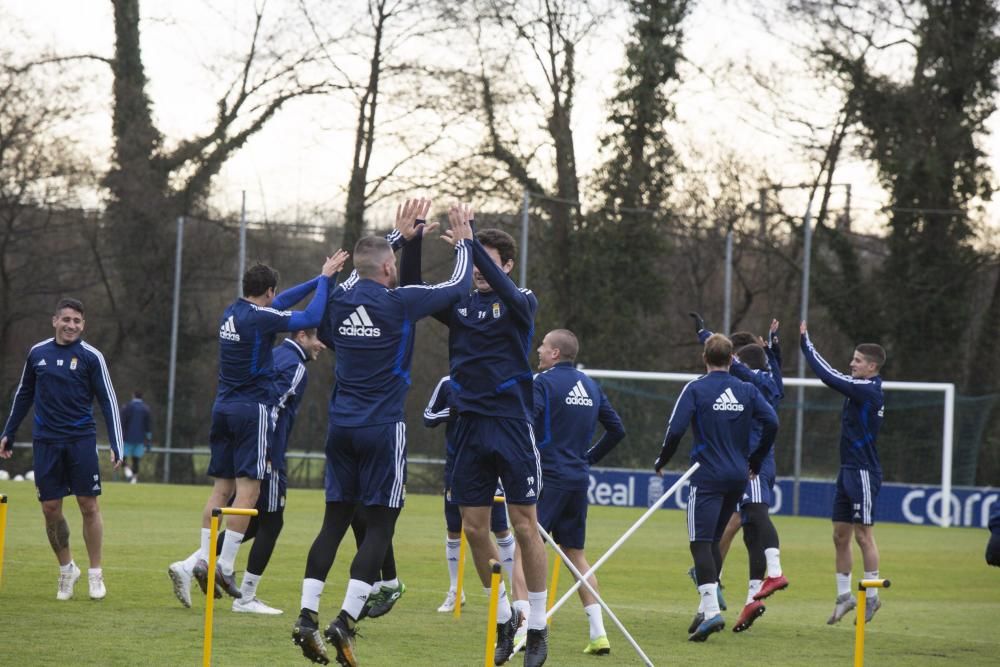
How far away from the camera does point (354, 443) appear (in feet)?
25.4

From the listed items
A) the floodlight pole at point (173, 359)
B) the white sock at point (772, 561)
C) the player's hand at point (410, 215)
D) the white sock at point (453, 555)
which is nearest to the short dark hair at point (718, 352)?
the white sock at point (772, 561)

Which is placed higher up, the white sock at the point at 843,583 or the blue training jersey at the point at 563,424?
the blue training jersey at the point at 563,424

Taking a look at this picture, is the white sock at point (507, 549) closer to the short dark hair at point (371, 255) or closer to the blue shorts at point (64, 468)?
the short dark hair at point (371, 255)

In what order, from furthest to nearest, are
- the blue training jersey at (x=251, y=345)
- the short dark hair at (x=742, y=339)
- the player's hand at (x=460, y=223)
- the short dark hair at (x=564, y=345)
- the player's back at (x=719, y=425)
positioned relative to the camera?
the short dark hair at (x=742, y=339) → the player's back at (x=719, y=425) → the blue training jersey at (x=251, y=345) → the short dark hair at (x=564, y=345) → the player's hand at (x=460, y=223)

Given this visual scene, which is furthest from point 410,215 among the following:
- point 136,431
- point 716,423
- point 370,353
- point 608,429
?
point 136,431

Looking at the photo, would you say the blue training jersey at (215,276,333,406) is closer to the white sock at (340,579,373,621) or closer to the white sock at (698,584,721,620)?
the white sock at (340,579,373,621)

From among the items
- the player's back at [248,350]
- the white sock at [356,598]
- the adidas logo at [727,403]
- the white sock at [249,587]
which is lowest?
the white sock at [249,587]

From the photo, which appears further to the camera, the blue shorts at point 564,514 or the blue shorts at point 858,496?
the blue shorts at point 858,496

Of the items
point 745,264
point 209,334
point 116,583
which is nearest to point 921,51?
point 745,264

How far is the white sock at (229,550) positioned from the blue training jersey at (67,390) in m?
1.06

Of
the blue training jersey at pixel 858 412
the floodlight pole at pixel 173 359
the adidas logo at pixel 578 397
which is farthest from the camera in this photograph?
the floodlight pole at pixel 173 359

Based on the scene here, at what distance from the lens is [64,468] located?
34.8ft

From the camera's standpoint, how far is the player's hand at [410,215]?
8.05m

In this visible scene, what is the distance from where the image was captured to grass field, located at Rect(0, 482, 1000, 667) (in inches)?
344
